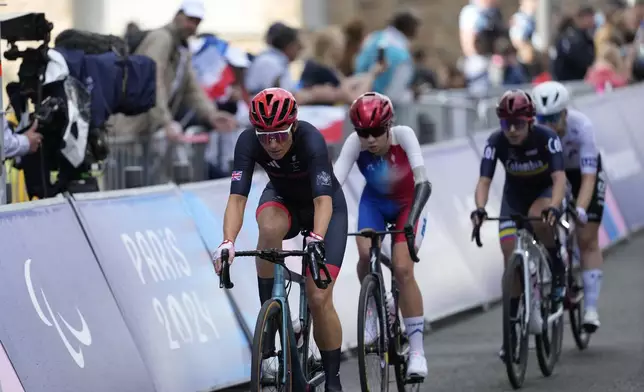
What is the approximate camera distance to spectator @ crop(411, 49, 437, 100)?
21.0 meters

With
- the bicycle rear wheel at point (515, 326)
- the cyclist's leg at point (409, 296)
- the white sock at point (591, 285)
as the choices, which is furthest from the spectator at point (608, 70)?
the cyclist's leg at point (409, 296)

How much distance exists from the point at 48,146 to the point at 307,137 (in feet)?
9.31

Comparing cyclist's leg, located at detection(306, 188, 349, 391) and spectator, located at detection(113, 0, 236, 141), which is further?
spectator, located at detection(113, 0, 236, 141)

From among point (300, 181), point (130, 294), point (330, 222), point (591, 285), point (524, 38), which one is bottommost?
point (524, 38)

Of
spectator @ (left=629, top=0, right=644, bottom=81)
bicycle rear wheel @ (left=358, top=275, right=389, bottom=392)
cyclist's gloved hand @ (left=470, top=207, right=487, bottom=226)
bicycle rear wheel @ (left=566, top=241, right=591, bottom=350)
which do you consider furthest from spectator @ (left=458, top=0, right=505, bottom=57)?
bicycle rear wheel @ (left=358, top=275, right=389, bottom=392)

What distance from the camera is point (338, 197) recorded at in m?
8.34

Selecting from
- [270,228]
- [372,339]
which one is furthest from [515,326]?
[270,228]

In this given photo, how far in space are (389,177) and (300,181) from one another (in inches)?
52.5

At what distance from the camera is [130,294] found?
30.0ft

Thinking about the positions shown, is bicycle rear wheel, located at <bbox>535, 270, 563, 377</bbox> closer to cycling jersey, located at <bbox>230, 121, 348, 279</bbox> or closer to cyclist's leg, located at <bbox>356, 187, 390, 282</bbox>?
cyclist's leg, located at <bbox>356, 187, 390, 282</bbox>

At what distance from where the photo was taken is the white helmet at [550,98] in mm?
11102

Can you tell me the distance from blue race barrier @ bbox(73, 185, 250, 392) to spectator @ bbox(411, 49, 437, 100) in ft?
35.5

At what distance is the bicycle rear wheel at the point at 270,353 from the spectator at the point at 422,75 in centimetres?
1320

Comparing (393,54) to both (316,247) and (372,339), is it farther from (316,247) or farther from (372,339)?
(316,247)
